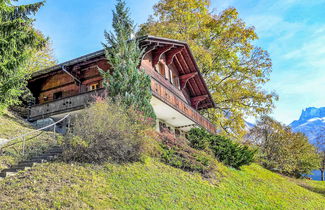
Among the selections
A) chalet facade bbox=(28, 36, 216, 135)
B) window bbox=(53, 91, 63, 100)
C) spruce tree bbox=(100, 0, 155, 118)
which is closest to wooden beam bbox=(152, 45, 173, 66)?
chalet facade bbox=(28, 36, 216, 135)

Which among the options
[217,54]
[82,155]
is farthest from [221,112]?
[82,155]

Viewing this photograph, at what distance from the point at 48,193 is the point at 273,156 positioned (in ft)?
82.9

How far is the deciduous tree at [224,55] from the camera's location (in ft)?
93.8

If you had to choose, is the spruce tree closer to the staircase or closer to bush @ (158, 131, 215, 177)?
bush @ (158, 131, 215, 177)

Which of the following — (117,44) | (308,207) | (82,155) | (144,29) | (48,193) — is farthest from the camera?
(144,29)

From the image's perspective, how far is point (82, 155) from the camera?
10.8 m

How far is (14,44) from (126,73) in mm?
5452

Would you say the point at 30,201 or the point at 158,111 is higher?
the point at 158,111

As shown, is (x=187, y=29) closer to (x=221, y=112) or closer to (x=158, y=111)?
(x=221, y=112)

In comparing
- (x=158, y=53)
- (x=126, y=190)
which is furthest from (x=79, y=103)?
(x=126, y=190)

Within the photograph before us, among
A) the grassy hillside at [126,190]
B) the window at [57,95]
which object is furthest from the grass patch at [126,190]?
the window at [57,95]

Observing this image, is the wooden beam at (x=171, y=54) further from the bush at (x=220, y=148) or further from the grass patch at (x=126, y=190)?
the grass patch at (x=126, y=190)

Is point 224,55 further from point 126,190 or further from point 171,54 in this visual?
point 126,190

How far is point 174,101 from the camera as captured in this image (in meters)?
19.6
